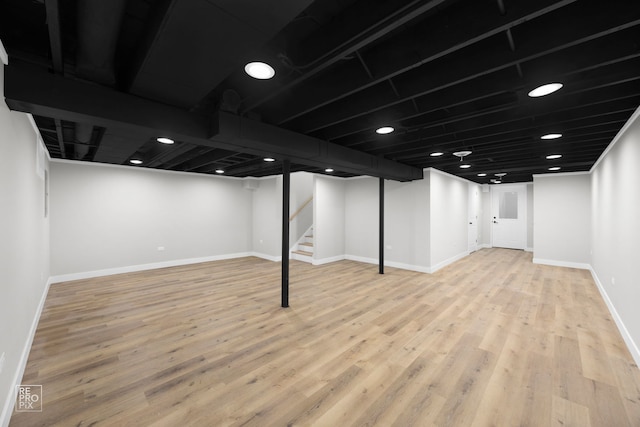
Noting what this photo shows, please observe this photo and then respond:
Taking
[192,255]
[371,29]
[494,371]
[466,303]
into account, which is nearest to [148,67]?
[371,29]

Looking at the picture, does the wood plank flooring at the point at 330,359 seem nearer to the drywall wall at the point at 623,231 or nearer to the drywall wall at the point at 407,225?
the drywall wall at the point at 623,231

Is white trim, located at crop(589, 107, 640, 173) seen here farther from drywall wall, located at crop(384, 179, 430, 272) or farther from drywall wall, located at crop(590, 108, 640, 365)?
drywall wall, located at crop(384, 179, 430, 272)

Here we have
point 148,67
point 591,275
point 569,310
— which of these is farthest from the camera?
point 591,275

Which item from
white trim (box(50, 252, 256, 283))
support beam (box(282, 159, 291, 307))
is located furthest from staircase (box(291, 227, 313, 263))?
support beam (box(282, 159, 291, 307))

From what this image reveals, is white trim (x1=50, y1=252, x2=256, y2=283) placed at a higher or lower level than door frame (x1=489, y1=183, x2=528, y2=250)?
lower

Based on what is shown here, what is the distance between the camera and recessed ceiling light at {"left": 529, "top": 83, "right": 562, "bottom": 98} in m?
2.23

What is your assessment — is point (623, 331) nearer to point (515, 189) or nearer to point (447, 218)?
point (447, 218)

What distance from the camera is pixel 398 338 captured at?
3.09 metres

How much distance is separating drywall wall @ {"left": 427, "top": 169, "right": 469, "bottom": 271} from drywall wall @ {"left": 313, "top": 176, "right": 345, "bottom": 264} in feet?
8.41

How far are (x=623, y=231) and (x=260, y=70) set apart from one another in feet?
14.9

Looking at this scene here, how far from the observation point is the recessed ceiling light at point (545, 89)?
223 cm

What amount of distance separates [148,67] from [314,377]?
2.75 m

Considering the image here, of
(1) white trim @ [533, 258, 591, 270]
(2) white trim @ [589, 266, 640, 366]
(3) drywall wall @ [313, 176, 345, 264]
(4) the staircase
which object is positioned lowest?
(2) white trim @ [589, 266, 640, 366]

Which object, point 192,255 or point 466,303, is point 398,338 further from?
point 192,255
